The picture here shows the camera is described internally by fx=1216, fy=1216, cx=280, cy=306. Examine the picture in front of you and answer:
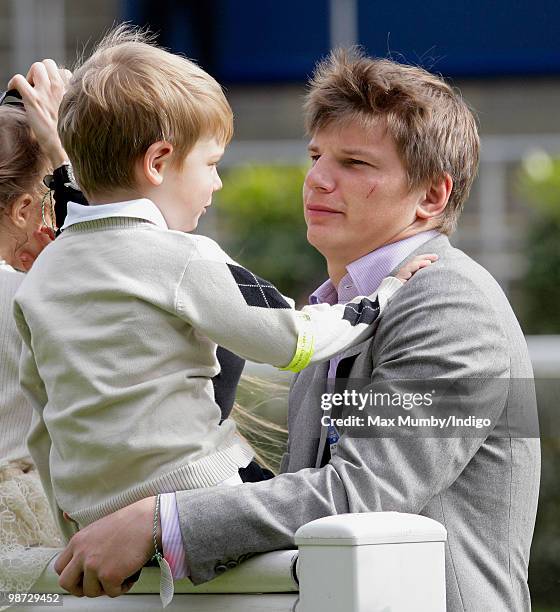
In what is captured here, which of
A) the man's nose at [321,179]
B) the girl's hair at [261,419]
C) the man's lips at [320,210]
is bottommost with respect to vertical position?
the girl's hair at [261,419]

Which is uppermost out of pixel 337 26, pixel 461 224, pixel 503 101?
pixel 337 26

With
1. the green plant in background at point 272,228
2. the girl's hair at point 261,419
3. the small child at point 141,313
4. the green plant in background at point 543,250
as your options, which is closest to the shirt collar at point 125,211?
the small child at point 141,313

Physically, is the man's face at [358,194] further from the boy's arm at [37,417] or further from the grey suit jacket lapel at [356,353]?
the boy's arm at [37,417]

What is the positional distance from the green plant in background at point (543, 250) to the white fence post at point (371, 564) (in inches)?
276

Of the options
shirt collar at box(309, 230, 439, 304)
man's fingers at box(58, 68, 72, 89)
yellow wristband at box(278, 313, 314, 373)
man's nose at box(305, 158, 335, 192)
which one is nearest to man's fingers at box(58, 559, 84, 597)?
yellow wristband at box(278, 313, 314, 373)

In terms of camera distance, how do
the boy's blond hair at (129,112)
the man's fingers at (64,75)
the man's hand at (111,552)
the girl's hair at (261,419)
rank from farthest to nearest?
1. the girl's hair at (261,419)
2. the man's fingers at (64,75)
3. the boy's blond hair at (129,112)
4. the man's hand at (111,552)

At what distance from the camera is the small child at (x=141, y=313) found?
2.19 meters

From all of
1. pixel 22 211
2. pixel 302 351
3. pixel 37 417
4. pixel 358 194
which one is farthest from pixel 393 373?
pixel 22 211

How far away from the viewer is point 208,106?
7.69 feet

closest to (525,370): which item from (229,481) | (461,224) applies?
(229,481)

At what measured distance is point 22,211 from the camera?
2840 mm

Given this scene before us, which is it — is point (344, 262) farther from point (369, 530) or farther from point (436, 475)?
point (369, 530)

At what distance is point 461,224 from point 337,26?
8.94ft

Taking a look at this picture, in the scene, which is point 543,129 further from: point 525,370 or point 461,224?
point 525,370
